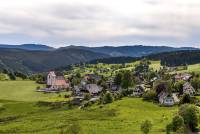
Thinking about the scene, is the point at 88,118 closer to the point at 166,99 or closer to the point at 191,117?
the point at 191,117

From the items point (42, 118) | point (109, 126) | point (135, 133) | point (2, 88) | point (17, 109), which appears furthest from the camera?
point (2, 88)

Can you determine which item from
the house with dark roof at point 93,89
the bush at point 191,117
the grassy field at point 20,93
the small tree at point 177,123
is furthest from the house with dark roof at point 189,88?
the small tree at point 177,123

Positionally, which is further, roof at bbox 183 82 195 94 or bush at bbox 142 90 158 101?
roof at bbox 183 82 195 94

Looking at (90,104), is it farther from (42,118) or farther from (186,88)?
(186,88)

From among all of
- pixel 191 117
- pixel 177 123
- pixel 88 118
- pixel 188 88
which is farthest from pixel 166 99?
pixel 177 123

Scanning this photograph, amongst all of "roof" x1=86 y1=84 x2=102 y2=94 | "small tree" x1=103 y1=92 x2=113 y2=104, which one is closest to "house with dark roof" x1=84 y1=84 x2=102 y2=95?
"roof" x1=86 y1=84 x2=102 y2=94

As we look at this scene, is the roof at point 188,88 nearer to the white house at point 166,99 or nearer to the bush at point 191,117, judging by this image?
the white house at point 166,99

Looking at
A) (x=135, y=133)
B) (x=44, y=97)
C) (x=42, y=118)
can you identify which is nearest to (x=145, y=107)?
(x=42, y=118)

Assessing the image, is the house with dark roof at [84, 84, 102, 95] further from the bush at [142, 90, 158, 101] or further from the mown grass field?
the bush at [142, 90, 158, 101]
